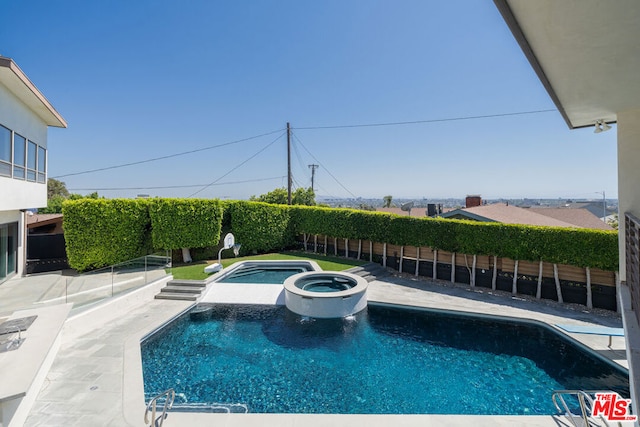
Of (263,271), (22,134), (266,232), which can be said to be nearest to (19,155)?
(22,134)

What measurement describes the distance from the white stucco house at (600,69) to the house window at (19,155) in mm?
15431

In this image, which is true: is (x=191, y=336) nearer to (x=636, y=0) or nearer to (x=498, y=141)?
(x=636, y=0)

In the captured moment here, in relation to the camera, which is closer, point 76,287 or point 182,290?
point 76,287

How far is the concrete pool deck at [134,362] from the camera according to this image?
4891 millimetres

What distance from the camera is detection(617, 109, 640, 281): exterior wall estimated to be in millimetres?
5074

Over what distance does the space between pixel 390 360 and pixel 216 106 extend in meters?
23.9

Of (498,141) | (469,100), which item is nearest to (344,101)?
(469,100)

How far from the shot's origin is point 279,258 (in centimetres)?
1778

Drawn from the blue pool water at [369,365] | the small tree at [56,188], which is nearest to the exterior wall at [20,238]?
the blue pool water at [369,365]

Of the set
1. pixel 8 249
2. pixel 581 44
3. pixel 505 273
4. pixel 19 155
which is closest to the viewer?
pixel 581 44

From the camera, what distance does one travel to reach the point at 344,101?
74.9 ft

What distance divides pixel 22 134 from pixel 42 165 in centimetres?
265

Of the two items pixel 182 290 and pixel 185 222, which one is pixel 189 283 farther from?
pixel 185 222

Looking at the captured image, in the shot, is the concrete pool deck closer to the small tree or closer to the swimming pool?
the swimming pool
